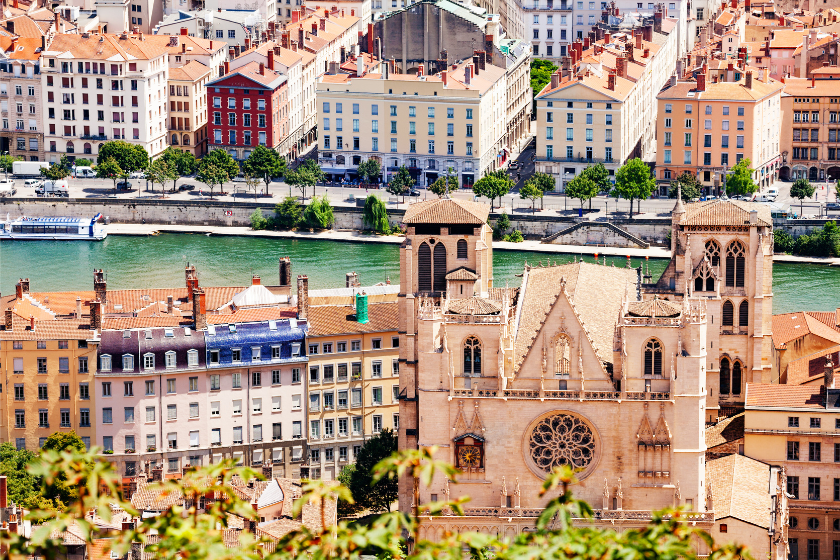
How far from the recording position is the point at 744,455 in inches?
2894

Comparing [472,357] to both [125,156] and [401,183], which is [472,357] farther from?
[125,156]

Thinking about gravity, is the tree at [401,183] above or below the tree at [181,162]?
below

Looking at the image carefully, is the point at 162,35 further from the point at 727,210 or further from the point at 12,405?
the point at 727,210

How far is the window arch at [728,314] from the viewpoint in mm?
78875

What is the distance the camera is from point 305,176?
13600cm

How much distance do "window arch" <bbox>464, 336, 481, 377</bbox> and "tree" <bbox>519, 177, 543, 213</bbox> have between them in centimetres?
6310

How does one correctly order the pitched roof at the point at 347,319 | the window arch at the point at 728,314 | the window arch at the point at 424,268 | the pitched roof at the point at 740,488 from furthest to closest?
1. the pitched roof at the point at 347,319
2. the window arch at the point at 728,314
3. the window arch at the point at 424,268
4. the pitched roof at the point at 740,488

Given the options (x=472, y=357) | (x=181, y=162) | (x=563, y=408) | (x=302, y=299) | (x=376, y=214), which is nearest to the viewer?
(x=563, y=408)

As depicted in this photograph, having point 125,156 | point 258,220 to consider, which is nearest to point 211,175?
point 258,220

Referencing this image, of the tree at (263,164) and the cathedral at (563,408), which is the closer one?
the cathedral at (563,408)

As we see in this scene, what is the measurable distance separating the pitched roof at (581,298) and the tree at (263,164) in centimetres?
5736

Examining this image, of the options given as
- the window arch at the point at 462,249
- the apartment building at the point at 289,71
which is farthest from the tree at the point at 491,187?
the window arch at the point at 462,249

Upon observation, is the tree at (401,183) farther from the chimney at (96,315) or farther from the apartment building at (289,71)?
the chimney at (96,315)

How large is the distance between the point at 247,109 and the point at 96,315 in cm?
6084
